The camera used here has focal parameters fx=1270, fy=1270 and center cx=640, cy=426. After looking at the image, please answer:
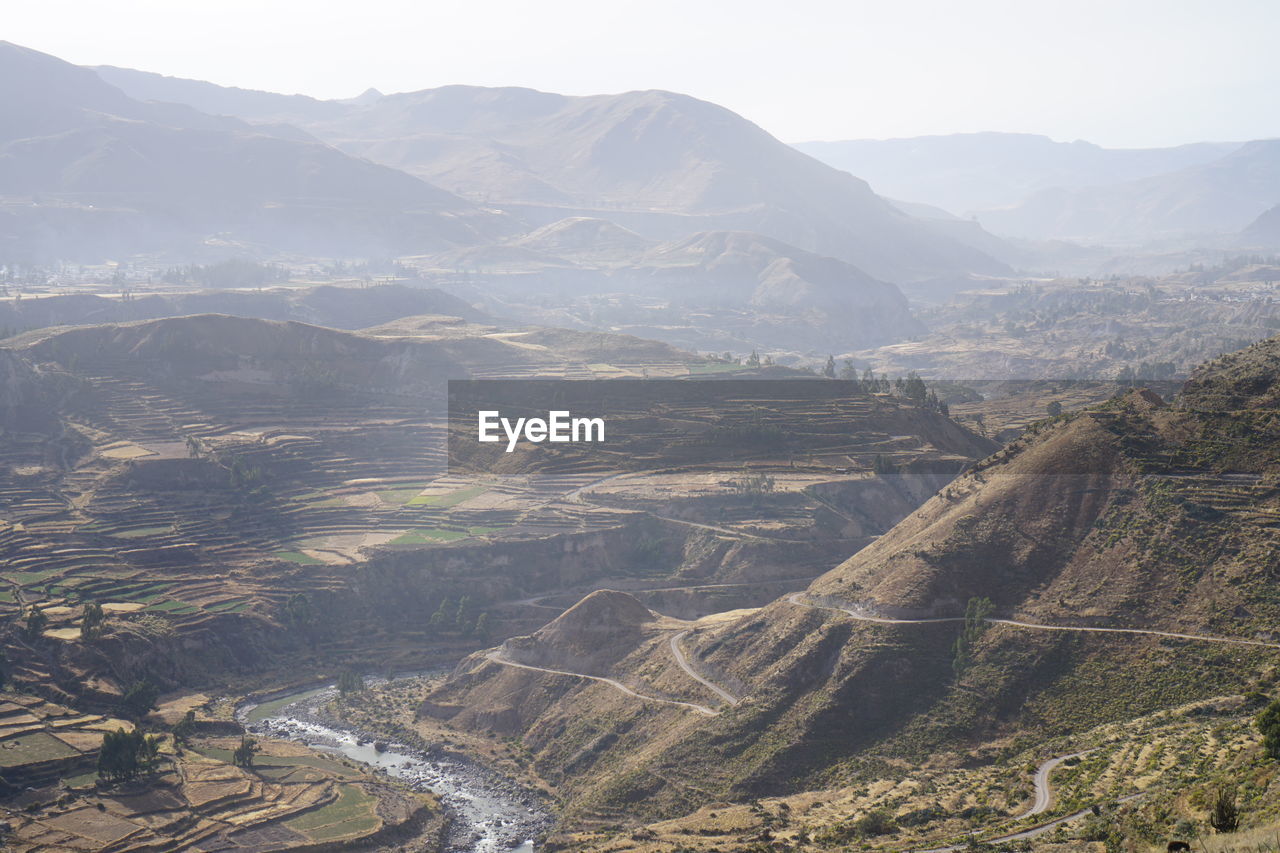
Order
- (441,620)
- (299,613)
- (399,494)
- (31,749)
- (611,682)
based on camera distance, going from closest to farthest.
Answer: (31,749)
(611,682)
(299,613)
(441,620)
(399,494)

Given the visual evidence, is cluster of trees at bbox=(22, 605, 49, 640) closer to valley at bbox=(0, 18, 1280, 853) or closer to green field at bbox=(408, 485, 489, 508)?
valley at bbox=(0, 18, 1280, 853)

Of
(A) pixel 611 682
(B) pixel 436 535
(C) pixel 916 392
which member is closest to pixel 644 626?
(A) pixel 611 682

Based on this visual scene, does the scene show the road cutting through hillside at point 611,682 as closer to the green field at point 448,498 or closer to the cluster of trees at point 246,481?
the green field at point 448,498

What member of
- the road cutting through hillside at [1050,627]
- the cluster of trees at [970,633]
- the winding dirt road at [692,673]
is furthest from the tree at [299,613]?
the cluster of trees at [970,633]

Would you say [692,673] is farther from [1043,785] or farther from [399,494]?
[399,494]

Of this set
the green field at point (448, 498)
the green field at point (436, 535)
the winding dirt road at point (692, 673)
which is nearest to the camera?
the winding dirt road at point (692, 673)

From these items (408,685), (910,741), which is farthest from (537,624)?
(910,741)

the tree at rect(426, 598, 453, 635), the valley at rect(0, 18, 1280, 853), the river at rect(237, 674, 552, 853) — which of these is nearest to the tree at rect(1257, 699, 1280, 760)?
the valley at rect(0, 18, 1280, 853)
